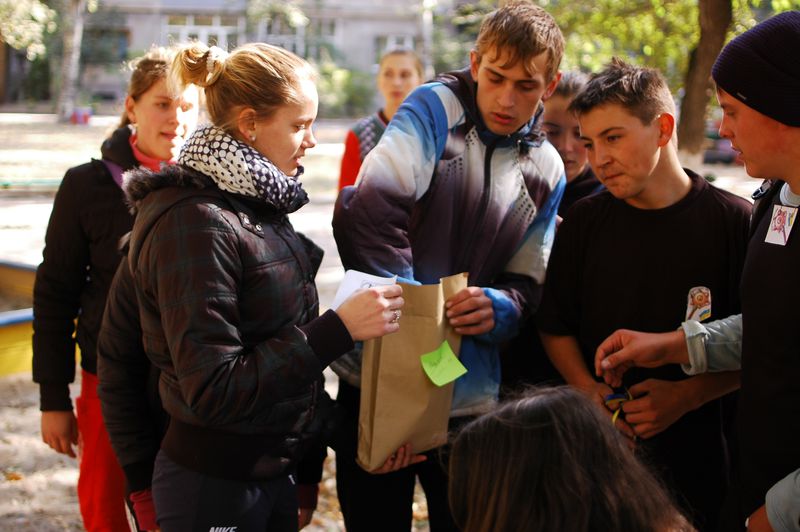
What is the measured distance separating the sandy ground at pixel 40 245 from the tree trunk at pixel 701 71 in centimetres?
300

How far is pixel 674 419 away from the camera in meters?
2.63

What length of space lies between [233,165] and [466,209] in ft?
3.15

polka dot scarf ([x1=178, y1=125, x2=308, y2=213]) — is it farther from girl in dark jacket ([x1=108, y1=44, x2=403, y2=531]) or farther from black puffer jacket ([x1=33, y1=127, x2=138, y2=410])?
black puffer jacket ([x1=33, y1=127, x2=138, y2=410])

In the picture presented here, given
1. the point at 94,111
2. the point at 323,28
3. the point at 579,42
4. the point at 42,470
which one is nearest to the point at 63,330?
the point at 42,470

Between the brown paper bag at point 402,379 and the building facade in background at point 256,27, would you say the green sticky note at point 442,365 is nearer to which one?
the brown paper bag at point 402,379

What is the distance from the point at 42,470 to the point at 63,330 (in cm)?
206

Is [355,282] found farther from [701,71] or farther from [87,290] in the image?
[701,71]

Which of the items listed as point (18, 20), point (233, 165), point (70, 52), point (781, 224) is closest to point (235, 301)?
point (233, 165)

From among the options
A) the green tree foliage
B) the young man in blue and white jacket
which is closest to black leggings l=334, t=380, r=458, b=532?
the young man in blue and white jacket

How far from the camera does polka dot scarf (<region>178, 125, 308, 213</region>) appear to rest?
6.91 ft

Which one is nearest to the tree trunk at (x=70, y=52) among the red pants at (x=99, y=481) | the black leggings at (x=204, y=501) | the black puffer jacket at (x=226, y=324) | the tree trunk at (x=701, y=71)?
the tree trunk at (x=701, y=71)

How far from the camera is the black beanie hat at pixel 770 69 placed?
2.09m

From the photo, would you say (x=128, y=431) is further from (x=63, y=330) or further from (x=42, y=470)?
(x=42, y=470)

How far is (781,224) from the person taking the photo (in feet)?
7.18
